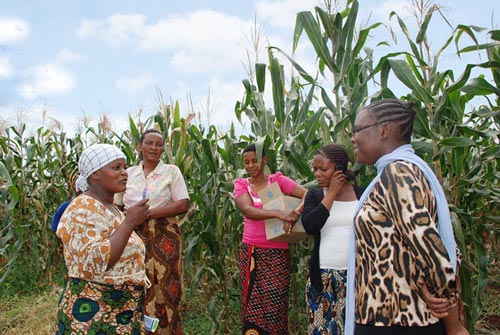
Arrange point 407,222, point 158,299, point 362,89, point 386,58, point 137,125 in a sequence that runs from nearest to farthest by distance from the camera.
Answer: point 407,222, point 386,58, point 362,89, point 158,299, point 137,125

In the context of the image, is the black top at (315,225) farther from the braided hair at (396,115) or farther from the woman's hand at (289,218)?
the braided hair at (396,115)

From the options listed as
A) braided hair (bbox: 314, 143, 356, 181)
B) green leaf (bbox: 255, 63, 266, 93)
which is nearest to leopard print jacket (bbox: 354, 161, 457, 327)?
braided hair (bbox: 314, 143, 356, 181)

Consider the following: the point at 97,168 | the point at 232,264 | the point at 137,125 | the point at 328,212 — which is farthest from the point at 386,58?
the point at 137,125

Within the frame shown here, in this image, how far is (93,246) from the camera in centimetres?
212

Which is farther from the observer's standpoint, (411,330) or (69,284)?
(69,284)

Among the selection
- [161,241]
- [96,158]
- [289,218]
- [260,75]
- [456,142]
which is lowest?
[161,241]

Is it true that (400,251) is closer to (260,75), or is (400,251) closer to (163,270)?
(163,270)

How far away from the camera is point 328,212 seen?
2.90 metres

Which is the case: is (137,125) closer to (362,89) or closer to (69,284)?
(362,89)

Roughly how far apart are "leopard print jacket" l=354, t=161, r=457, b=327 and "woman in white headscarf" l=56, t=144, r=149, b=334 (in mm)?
1041

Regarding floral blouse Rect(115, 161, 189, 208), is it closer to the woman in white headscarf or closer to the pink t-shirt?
the pink t-shirt

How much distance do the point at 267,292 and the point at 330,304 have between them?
0.66 meters

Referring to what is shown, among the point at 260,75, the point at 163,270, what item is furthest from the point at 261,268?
the point at 260,75

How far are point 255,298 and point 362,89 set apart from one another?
1723 millimetres
